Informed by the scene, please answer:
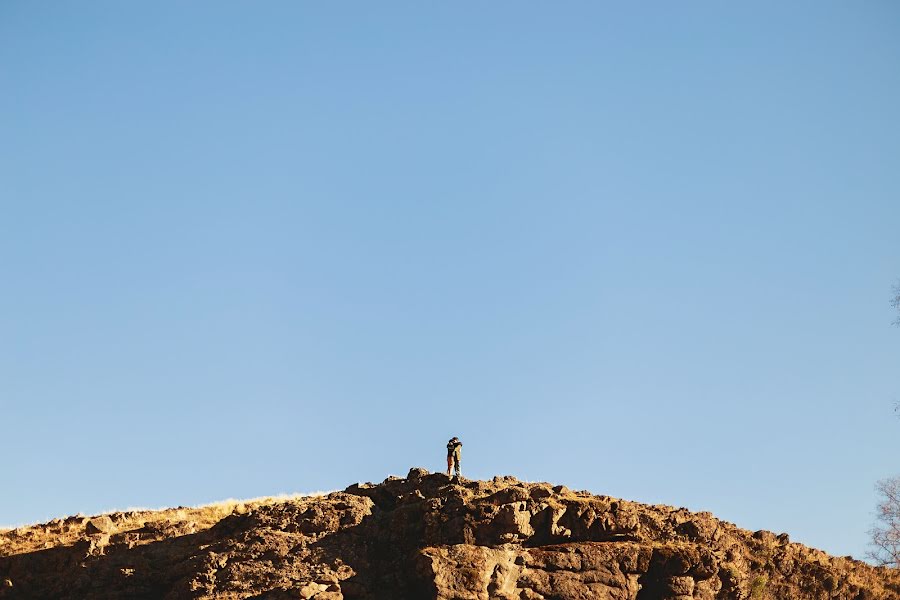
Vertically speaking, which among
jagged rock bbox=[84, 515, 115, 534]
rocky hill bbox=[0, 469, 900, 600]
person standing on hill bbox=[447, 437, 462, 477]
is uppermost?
person standing on hill bbox=[447, 437, 462, 477]

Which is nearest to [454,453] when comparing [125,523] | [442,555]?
[442,555]

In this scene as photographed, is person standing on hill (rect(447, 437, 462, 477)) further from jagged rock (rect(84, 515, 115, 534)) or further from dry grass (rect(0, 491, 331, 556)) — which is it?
jagged rock (rect(84, 515, 115, 534))

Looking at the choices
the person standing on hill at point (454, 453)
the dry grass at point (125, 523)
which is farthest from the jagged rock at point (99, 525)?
the person standing on hill at point (454, 453)

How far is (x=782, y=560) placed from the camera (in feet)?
134

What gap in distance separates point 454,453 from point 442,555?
7307 mm

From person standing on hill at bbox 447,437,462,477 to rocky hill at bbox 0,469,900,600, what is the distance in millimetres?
1189

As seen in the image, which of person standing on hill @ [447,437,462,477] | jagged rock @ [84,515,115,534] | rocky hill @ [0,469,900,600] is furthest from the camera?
jagged rock @ [84,515,115,534]

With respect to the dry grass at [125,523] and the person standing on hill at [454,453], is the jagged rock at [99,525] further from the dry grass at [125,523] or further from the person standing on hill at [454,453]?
the person standing on hill at [454,453]

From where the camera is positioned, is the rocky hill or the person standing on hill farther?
the person standing on hill

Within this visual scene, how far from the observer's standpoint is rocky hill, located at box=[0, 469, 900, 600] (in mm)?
35469

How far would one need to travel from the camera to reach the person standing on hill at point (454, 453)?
42.2m

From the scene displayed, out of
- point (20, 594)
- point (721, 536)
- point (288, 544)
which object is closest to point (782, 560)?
point (721, 536)

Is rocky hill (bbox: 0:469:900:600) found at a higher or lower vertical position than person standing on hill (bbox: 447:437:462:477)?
lower

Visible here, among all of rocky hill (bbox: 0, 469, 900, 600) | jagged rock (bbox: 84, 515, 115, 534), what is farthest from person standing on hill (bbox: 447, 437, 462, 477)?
jagged rock (bbox: 84, 515, 115, 534)
